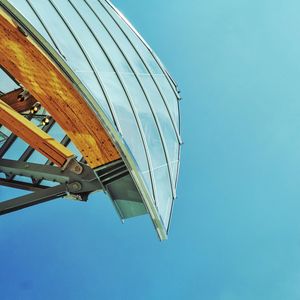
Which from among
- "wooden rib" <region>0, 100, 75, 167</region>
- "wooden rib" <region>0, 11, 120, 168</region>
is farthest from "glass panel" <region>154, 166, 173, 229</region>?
"wooden rib" <region>0, 100, 75, 167</region>

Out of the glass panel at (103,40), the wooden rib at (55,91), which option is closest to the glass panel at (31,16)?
the wooden rib at (55,91)

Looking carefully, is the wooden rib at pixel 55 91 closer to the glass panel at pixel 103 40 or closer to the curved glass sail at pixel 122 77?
the curved glass sail at pixel 122 77

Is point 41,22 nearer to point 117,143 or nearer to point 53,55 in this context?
point 53,55

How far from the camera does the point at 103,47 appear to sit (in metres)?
14.2

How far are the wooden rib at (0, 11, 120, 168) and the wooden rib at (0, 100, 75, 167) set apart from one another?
0.76 meters

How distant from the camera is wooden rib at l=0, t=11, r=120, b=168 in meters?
11.6

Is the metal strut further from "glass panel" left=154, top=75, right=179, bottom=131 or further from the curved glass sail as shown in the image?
"glass panel" left=154, top=75, right=179, bottom=131

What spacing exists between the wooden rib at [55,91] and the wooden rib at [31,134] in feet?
2.50

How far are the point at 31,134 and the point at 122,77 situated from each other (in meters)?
3.22

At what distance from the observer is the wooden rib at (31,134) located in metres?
12.8

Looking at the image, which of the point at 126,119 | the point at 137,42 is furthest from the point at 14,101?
the point at 137,42

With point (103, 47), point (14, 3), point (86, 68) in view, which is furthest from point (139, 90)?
point (14, 3)

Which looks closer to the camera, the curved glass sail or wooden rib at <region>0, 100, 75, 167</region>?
the curved glass sail

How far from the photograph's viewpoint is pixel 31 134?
512 inches
